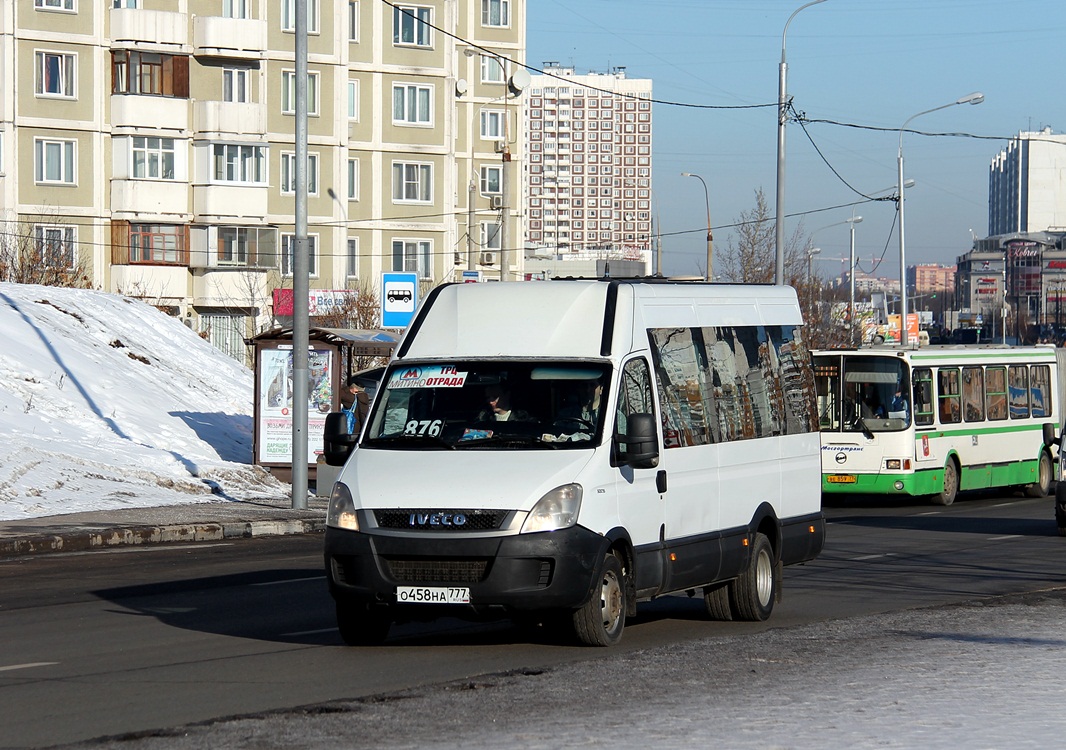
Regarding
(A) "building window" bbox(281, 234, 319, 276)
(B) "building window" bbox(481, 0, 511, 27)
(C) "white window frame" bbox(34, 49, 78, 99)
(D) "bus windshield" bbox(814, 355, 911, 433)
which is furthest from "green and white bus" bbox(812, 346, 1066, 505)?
(B) "building window" bbox(481, 0, 511, 27)

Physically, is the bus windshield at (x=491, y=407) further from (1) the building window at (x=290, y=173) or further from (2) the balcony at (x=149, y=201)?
(1) the building window at (x=290, y=173)

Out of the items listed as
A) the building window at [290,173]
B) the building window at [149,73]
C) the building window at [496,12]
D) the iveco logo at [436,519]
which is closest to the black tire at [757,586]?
the iveco logo at [436,519]

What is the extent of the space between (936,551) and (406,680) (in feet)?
38.9

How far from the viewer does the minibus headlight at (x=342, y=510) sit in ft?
34.9

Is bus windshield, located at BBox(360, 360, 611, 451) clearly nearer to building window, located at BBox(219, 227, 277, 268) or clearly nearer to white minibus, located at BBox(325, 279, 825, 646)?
white minibus, located at BBox(325, 279, 825, 646)

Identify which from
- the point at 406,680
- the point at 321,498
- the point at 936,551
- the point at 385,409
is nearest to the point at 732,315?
the point at 385,409

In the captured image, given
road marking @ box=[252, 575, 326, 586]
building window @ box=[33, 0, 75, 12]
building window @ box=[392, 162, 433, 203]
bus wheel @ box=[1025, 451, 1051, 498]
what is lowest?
bus wheel @ box=[1025, 451, 1051, 498]

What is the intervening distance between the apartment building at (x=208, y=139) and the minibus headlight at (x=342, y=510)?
4826 cm

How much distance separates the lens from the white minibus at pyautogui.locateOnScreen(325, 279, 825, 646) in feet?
34.0

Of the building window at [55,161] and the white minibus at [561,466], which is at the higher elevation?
the building window at [55,161]

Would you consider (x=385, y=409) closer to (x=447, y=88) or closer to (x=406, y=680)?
(x=406, y=680)

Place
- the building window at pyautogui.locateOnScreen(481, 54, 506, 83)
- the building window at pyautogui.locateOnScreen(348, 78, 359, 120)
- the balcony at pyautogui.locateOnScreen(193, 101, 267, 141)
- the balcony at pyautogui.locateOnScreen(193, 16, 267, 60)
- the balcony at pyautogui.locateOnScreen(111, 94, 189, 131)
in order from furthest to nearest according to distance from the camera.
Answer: the building window at pyautogui.locateOnScreen(481, 54, 506, 83) → the building window at pyautogui.locateOnScreen(348, 78, 359, 120) → the balcony at pyautogui.locateOnScreen(193, 101, 267, 141) → the balcony at pyautogui.locateOnScreen(193, 16, 267, 60) → the balcony at pyautogui.locateOnScreen(111, 94, 189, 131)

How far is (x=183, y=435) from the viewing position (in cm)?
3133

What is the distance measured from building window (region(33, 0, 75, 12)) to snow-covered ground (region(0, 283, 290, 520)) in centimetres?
2553
